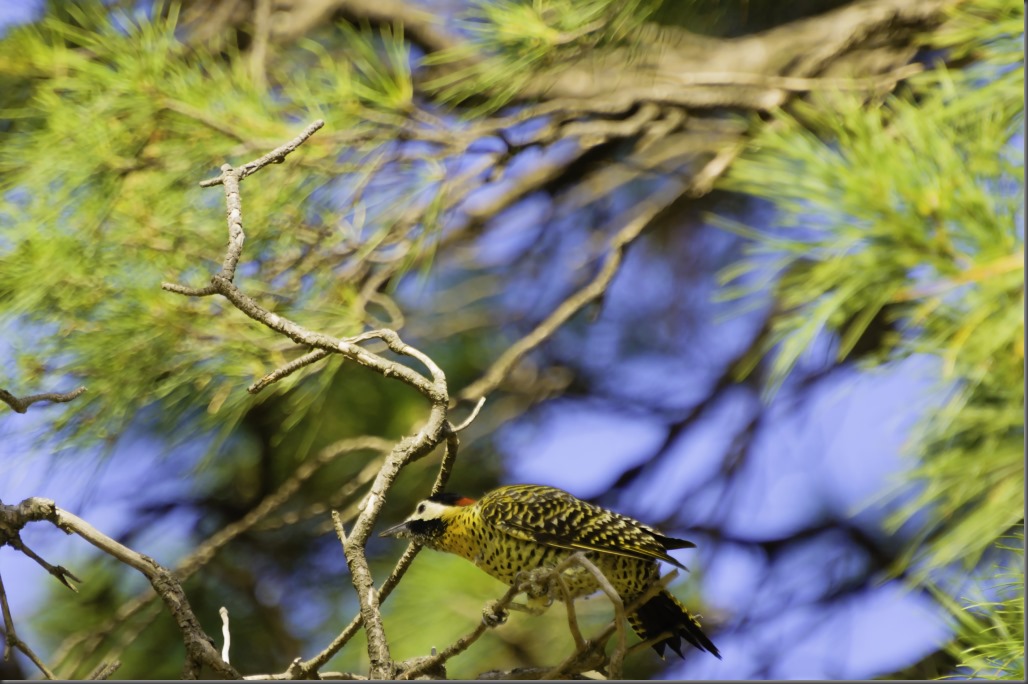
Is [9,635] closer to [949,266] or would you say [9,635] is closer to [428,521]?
[428,521]

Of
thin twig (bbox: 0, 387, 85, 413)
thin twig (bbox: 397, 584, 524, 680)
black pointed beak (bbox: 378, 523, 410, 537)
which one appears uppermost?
black pointed beak (bbox: 378, 523, 410, 537)

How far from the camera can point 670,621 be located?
34.4 inches

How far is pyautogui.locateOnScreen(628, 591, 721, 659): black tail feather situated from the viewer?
33.8 inches

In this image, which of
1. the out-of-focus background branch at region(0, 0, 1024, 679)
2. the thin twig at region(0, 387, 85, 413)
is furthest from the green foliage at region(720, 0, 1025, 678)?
the thin twig at region(0, 387, 85, 413)

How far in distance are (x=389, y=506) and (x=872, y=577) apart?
71 centimetres

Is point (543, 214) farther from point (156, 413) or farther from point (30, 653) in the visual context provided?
point (30, 653)

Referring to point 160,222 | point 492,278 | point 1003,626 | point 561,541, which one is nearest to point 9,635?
point 561,541

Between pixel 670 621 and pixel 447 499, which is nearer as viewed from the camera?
pixel 670 621

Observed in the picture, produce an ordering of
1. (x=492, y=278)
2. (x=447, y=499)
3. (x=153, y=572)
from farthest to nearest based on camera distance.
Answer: (x=492, y=278) < (x=447, y=499) < (x=153, y=572)

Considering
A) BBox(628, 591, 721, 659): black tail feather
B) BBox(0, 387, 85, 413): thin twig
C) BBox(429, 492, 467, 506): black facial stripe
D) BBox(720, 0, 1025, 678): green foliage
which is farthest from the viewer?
BBox(429, 492, 467, 506): black facial stripe

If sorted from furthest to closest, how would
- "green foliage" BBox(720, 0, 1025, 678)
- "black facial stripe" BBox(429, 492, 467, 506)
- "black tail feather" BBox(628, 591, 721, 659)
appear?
"black facial stripe" BBox(429, 492, 467, 506)
"black tail feather" BBox(628, 591, 721, 659)
"green foliage" BBox(720, 0, 1025, 678)

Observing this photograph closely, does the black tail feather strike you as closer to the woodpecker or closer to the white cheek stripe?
the woodpecker

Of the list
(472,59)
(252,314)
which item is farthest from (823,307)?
(472,59)

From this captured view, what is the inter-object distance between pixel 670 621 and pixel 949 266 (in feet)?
1.29
